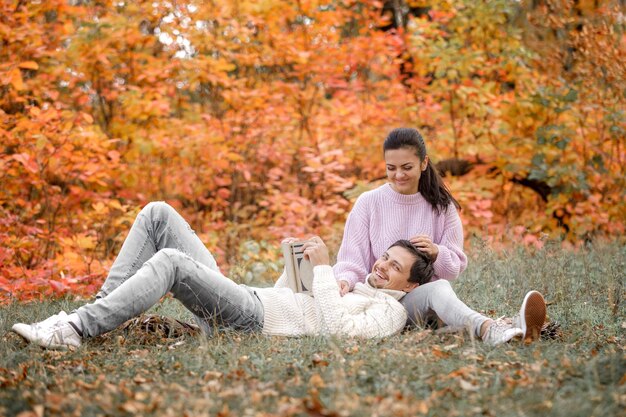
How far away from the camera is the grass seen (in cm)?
218

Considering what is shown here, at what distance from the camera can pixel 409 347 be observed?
299 cm

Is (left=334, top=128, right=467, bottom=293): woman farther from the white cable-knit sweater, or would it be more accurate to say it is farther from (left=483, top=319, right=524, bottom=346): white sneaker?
(left=483, top=319, right=524, bottom=346): white sneaker

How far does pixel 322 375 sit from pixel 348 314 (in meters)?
0.78

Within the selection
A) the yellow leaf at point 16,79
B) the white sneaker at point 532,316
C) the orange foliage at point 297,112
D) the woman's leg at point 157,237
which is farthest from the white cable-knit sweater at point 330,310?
the yellow leaf at point 16,79

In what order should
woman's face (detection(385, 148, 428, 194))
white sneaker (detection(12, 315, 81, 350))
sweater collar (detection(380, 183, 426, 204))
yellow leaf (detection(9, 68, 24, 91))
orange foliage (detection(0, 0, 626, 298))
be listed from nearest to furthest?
1. white sneaker (detection(12, 315, 81, 350))
2. woman's face (detection(385, 148, 428, 194))
3. sweater collar (detection(380, 183, 426, 204))
4. yellow leaf (detection(9, 68, 24, 91))
5. orange foliage (detection(0, 0, 626, 298))

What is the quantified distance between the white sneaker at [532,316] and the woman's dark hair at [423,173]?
0.96 meters

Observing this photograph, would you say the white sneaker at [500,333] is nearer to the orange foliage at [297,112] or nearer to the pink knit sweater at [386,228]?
the pink knit sweater at [386,228]

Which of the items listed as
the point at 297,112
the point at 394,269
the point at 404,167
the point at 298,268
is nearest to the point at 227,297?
the point at 298,268

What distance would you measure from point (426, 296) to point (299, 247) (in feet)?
2.29

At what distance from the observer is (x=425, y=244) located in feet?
12.0

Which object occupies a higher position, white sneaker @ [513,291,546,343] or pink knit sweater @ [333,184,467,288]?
pink knit sweater @ [333,184,467,288]

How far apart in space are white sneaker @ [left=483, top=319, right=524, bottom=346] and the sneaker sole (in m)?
0.04

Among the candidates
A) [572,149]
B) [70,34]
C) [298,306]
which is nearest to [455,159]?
[572,149]

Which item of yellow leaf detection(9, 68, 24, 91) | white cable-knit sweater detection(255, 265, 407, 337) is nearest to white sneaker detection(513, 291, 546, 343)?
white cable-knit sweater detection(255, 265, 407, 337)
